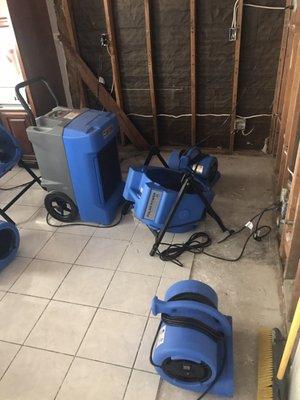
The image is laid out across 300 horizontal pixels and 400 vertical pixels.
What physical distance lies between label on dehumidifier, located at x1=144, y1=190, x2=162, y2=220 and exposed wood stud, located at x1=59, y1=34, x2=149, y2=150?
1.56m

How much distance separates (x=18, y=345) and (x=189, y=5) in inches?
112

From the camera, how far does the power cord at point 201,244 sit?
2.18 metres

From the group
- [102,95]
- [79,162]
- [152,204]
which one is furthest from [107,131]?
[102,95]

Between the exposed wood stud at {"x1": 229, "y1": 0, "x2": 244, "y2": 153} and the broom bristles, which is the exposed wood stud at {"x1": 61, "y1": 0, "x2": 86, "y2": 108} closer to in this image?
the exposed wood stud at {"x1": 229, "y1": 0, "x2": 244, "y2": 153}

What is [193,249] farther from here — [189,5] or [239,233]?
[189,5]

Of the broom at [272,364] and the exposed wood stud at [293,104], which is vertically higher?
the exposed wood stud at [293,104]

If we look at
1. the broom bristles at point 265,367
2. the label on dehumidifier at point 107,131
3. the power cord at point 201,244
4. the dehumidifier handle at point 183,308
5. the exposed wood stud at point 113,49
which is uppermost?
the exposed wood stud at point 113,49

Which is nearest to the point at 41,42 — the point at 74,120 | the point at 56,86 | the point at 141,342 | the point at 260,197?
the point at 56,86

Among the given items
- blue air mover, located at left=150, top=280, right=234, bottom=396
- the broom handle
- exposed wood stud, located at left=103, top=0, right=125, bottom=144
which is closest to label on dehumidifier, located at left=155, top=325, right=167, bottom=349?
blue air mover, located at left=150, top=280, right=234, bottom=396

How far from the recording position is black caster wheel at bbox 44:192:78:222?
98.7 inches

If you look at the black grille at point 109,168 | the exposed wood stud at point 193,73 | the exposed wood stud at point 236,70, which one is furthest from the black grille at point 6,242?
the exposed wood stud at point 236,70

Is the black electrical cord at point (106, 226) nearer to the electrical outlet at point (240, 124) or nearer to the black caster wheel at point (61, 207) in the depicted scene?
the black caster wheel at point (61, 207)

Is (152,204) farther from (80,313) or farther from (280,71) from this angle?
(280,71)

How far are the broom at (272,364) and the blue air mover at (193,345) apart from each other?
0.45 ft
